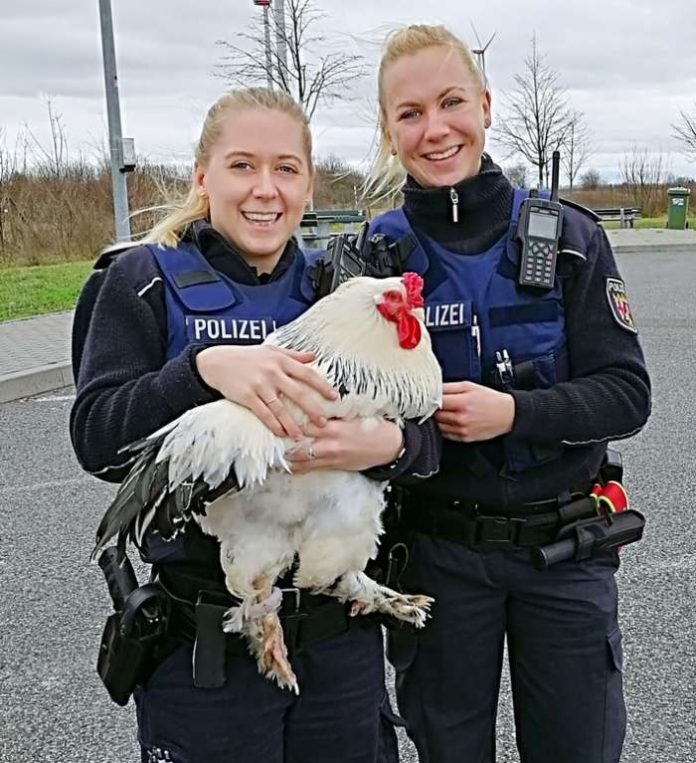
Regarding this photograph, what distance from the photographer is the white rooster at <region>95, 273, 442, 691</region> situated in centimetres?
178

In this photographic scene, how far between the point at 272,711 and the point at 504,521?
731mm

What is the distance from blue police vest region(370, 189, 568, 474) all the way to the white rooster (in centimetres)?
19

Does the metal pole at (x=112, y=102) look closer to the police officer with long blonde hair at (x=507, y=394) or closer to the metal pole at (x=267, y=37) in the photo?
the metal pole at (x=267, y=37)

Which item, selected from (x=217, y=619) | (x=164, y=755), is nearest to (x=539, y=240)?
(x=217, y=619)

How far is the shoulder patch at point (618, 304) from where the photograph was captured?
2.08 m

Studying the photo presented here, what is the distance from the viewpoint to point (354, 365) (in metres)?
1.89

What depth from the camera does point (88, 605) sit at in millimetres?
3955

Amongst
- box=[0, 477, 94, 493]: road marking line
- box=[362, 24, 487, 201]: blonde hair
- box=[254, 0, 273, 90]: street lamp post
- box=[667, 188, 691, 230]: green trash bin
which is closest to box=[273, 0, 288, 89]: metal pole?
box=[254, 0, 273, 90]: street lamp post

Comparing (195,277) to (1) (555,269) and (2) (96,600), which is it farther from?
(2) (96,600)

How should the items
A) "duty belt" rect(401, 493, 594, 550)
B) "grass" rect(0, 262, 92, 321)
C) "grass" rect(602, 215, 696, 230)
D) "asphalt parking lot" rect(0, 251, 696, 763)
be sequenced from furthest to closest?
"grass" rect(602, 215, 696, 230), "grass" rect(0, 262, 92, 321), "asphalt parking lot" rect(0, 251, 696, 763), "duty belt" rect(401, 493, 594, 550)

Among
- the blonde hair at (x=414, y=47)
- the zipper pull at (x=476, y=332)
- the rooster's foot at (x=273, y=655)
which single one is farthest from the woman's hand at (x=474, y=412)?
the blonde hair at (x=414, y=47)

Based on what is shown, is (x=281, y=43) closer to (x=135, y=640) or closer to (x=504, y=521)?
(x=504, y=521)

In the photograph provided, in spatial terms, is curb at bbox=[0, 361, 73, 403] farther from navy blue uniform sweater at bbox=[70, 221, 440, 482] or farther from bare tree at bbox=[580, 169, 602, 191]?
bare tree at bbox=[580, 169, 602, 191]

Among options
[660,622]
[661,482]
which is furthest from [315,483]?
[661,482]
